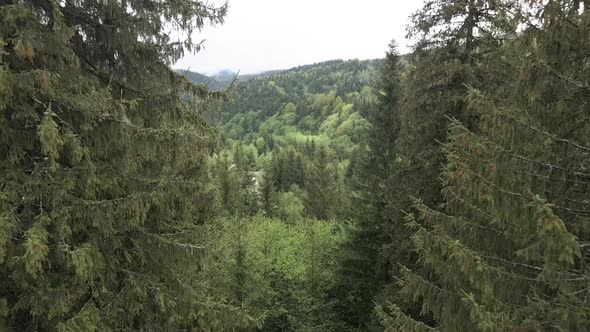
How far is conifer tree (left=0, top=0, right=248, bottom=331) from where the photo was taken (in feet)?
14.9

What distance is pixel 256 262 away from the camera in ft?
43.4

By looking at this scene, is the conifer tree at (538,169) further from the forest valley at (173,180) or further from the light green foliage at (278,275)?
the light green foliage at (278,275)

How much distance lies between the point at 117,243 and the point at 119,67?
2709mm

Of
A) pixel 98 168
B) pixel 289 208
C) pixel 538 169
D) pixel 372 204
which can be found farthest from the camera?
pixel 289 208

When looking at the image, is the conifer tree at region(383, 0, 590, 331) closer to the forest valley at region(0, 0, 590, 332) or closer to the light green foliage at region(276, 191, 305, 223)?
the forest valley at region(0, 0, 590, 332)

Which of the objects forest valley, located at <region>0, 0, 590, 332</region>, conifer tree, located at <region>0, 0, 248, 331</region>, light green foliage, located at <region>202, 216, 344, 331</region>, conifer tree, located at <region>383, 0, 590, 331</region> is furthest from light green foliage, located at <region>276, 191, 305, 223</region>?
conifer tree, located at <region>383, 0, 590, 331</region>

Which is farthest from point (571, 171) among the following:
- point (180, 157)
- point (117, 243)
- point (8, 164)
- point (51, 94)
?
point (8, 164)

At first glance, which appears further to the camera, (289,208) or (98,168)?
(289,208)

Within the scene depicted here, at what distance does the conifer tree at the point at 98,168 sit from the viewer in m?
4.54

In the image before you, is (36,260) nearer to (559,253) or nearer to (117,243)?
(117,243)

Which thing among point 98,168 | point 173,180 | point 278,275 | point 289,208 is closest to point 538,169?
point 173,180

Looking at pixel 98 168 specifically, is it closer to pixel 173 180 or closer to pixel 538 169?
pixel 173 180

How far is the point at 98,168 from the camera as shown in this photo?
5273 mm

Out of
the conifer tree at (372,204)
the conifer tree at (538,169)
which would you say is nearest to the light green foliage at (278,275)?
the conifer tree at (372,204)
